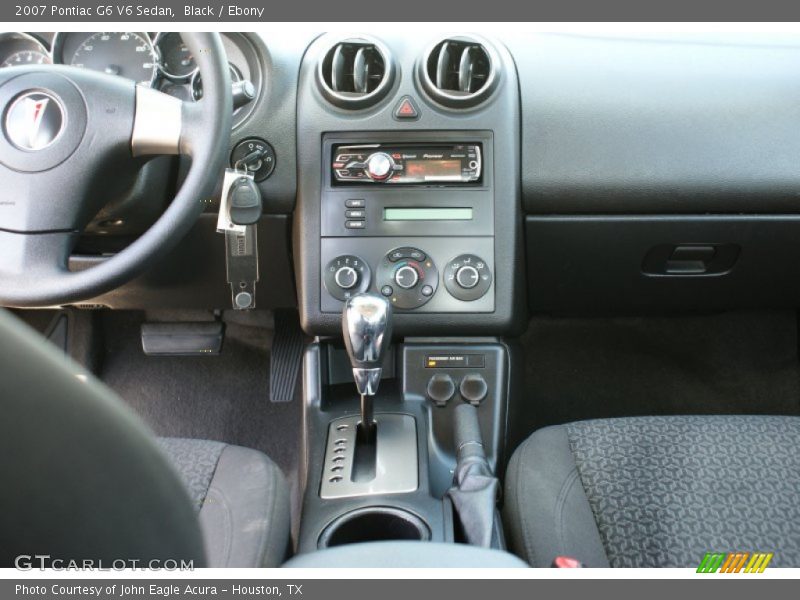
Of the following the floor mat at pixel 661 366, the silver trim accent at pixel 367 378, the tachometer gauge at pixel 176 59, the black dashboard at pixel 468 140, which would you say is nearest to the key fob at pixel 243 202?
the black dashboard at pixel 468 140

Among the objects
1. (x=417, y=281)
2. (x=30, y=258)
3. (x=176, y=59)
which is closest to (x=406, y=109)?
(x=417, y=281)

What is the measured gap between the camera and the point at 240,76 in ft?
4.41

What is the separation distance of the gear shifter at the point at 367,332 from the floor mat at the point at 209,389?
0.75m

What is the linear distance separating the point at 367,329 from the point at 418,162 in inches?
14.7

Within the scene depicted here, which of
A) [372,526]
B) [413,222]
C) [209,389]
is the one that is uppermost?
[413,222]

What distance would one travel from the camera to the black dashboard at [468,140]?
132 centimetres

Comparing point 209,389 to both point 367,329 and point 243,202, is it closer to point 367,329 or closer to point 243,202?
point 243,202

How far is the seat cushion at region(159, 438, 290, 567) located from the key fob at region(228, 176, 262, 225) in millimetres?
363

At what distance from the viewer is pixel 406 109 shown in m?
1.32

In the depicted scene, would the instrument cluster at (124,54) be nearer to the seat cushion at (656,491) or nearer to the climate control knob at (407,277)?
the climate control knob at (407,277)

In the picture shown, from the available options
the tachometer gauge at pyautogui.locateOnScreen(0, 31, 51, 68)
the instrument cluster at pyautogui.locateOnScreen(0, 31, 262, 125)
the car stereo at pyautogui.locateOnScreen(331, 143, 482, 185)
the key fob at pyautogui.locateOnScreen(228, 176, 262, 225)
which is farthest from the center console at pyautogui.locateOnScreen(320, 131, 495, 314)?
the tachometer gauge at pyautogui.locateOnScreen(0, 31, 51, 68)

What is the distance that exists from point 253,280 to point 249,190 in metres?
0.20

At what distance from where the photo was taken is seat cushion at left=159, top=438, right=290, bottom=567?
0.98m

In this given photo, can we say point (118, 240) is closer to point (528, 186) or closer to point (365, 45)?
point (365, 45)
